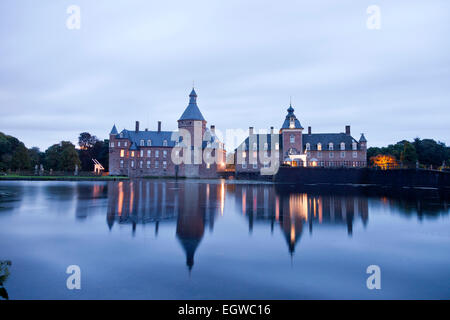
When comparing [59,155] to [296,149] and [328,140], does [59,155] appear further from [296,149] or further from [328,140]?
[328,140]

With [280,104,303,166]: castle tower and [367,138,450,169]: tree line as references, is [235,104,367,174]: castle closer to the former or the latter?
[280,104,303,166]: castle tower

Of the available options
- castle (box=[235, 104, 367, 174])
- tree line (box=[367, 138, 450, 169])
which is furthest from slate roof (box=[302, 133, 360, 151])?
tree line (box=[367, 138, 450, 169])

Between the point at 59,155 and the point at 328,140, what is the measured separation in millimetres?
64456

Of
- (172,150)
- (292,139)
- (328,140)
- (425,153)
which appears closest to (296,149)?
(292,139)

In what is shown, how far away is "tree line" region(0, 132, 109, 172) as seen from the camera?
216 ft

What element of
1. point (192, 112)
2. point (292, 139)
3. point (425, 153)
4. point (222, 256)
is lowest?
point (222, 256)

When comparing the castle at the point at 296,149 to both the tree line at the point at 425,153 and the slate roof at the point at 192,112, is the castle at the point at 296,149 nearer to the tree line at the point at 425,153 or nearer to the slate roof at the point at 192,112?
the slate roof at the point at 192,112

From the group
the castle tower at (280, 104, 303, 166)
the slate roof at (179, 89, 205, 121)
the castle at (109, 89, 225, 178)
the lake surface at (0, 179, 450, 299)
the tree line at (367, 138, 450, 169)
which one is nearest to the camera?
the lake surface at (0, 179, 450, 299)

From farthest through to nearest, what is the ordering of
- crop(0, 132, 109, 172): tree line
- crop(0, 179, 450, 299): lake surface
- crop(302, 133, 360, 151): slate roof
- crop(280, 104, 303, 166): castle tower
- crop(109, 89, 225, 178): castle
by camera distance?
crop(109, 89, 225, 178): castle
crop(0, 132, 109, 172): tree line
crop(302, 133, 360, 151): slate roof
crop(280, 104, 303, 166): castle tower
crop(0, 179, 450, 299): lake surface

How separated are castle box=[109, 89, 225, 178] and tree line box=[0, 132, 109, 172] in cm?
969

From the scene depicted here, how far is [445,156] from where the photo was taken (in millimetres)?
70500

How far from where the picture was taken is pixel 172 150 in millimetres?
73688

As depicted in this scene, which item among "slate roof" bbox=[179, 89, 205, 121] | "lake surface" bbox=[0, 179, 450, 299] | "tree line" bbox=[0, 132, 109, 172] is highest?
"slate roof" bbox=[179, 89, 205, 121]
